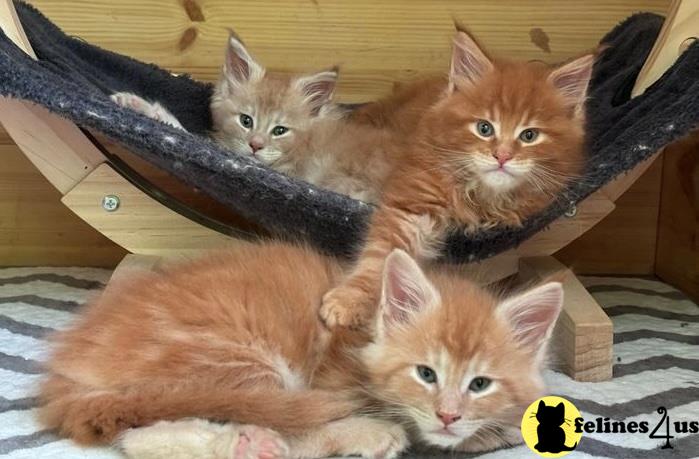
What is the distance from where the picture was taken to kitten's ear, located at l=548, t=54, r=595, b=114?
173 centimetres

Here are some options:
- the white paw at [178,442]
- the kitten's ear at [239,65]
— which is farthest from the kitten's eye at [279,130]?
the white paw at [178,442]

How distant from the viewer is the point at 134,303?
57.0 inches

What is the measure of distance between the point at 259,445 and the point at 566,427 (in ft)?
1.73

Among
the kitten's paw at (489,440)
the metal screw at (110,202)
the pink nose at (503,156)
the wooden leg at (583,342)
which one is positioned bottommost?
the kitten's paw at (489,440)

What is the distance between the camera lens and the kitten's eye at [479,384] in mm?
1343

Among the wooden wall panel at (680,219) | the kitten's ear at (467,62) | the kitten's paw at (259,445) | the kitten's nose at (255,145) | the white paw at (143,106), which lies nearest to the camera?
the kitten's paw at (259,445)

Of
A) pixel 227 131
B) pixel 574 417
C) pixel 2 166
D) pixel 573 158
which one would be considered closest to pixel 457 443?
pixel 574 417

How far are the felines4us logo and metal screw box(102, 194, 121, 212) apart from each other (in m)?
1.02

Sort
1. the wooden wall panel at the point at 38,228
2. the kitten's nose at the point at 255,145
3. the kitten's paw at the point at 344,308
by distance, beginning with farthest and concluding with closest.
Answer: the wooden wall panel at the point at 38,228 < the kitten's nose at the point at 255,145 < the kitten's paw at the point at 344,308

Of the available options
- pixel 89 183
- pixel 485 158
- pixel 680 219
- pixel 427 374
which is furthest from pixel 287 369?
pixel 680 219

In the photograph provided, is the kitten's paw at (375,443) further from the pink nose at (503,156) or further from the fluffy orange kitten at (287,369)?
the pink nose at (503,156)

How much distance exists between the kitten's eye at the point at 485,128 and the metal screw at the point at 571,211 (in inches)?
8.8

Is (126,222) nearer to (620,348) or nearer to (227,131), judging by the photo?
(227,131)

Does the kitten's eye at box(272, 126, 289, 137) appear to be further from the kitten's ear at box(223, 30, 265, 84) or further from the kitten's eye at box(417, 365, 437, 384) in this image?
the kitten's eye at box(417, 365, 437, 384)
